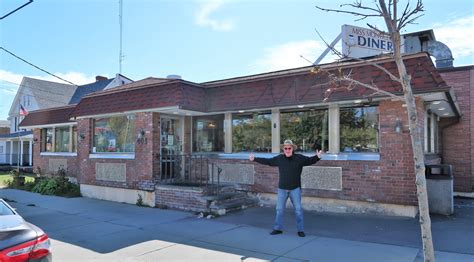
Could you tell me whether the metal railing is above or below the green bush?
above

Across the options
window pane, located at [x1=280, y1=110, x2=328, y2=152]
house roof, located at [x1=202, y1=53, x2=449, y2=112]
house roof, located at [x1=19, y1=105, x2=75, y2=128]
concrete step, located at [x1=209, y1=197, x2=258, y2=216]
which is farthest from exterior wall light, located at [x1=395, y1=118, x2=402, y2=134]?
house roof, located at [x1=19, y1=105, x2=75, y2=128]

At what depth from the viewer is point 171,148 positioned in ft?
39.6

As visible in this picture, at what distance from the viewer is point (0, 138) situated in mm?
34688

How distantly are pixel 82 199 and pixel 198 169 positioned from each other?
14.1ft

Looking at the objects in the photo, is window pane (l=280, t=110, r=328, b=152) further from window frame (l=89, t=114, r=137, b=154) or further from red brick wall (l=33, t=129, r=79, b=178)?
red brick wall (l=33, t=129, r=79, b=178)

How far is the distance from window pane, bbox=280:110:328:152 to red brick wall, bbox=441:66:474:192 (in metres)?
6.22

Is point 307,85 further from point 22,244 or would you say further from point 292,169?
point 22,244

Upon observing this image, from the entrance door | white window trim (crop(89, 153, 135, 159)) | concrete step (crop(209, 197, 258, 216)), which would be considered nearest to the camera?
concrete step (crop(209, 197, 258, 216))

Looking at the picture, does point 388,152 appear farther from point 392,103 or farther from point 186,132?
point 186,132

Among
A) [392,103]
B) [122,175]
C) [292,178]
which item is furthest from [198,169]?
[392,103]

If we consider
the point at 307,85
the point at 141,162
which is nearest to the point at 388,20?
the point at 307,85

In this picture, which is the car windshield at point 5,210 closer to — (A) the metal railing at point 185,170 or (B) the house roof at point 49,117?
(A) the metal railing at point 185,170

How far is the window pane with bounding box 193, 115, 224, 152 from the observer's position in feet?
38.6

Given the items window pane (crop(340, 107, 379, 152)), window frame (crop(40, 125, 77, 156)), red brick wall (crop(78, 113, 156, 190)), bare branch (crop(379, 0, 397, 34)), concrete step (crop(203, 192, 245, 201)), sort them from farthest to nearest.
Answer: window frame (crop(40, 125, 77, 156)) < red brick wall (crop(78, 113, 156, 190)) < concrete step (crop(203, 192, 245, 201)) < window pane (crop(340, 107, 379, 152)) < bare branch (crop(379, 0, 397, 34))
